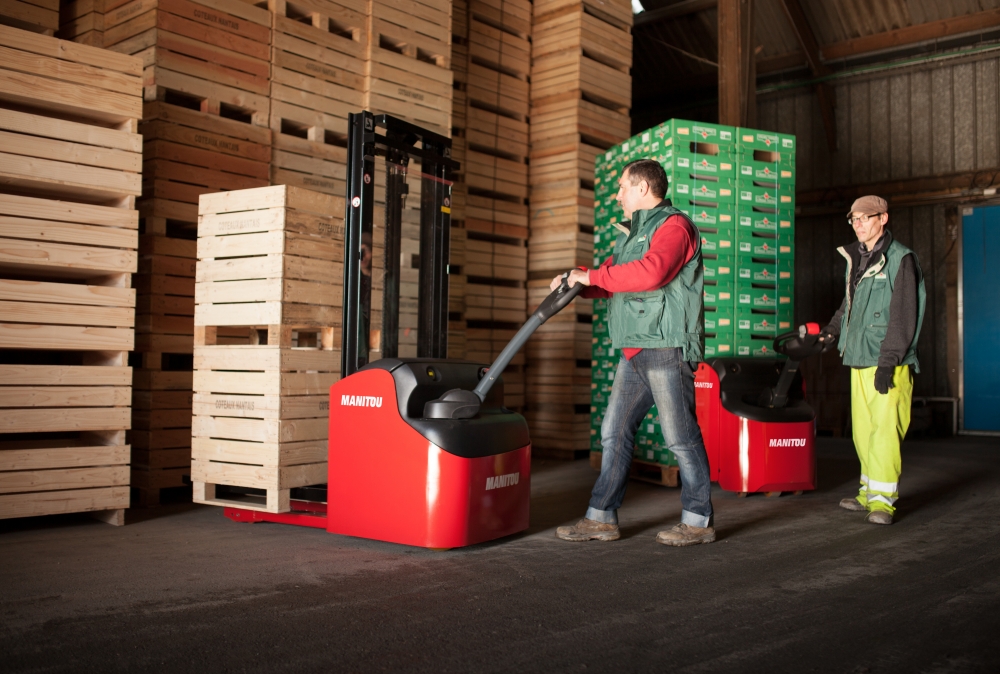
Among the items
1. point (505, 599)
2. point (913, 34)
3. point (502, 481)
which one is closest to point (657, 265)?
point (502, 481)

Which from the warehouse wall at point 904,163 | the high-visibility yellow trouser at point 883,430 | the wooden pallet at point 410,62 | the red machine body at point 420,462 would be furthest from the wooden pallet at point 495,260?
the warehouse wall at point 904,163

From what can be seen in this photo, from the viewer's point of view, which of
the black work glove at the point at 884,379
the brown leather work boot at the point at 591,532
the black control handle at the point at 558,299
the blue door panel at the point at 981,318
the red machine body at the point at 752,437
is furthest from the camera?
the blue door panel at the point at 981,318

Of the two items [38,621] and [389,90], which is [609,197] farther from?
[38,621]

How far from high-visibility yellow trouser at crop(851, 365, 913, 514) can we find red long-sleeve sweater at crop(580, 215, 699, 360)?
186 cm

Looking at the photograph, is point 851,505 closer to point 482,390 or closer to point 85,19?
point 482,390

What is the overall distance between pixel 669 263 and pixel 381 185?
2651mm

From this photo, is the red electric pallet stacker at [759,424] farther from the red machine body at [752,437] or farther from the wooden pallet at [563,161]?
the wooden pallet at [563,161]

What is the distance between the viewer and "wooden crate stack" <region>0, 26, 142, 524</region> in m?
4.71

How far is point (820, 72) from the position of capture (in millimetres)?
14594

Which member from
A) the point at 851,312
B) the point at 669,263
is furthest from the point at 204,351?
the point at 851,312

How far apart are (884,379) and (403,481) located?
309cm

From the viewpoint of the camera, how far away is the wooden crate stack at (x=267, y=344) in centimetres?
482

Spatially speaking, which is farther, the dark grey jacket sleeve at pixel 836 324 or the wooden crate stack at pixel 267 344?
the dark grey jacket sleeve at pixel 836 324

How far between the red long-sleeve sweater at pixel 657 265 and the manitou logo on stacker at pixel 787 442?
8.08 ft
